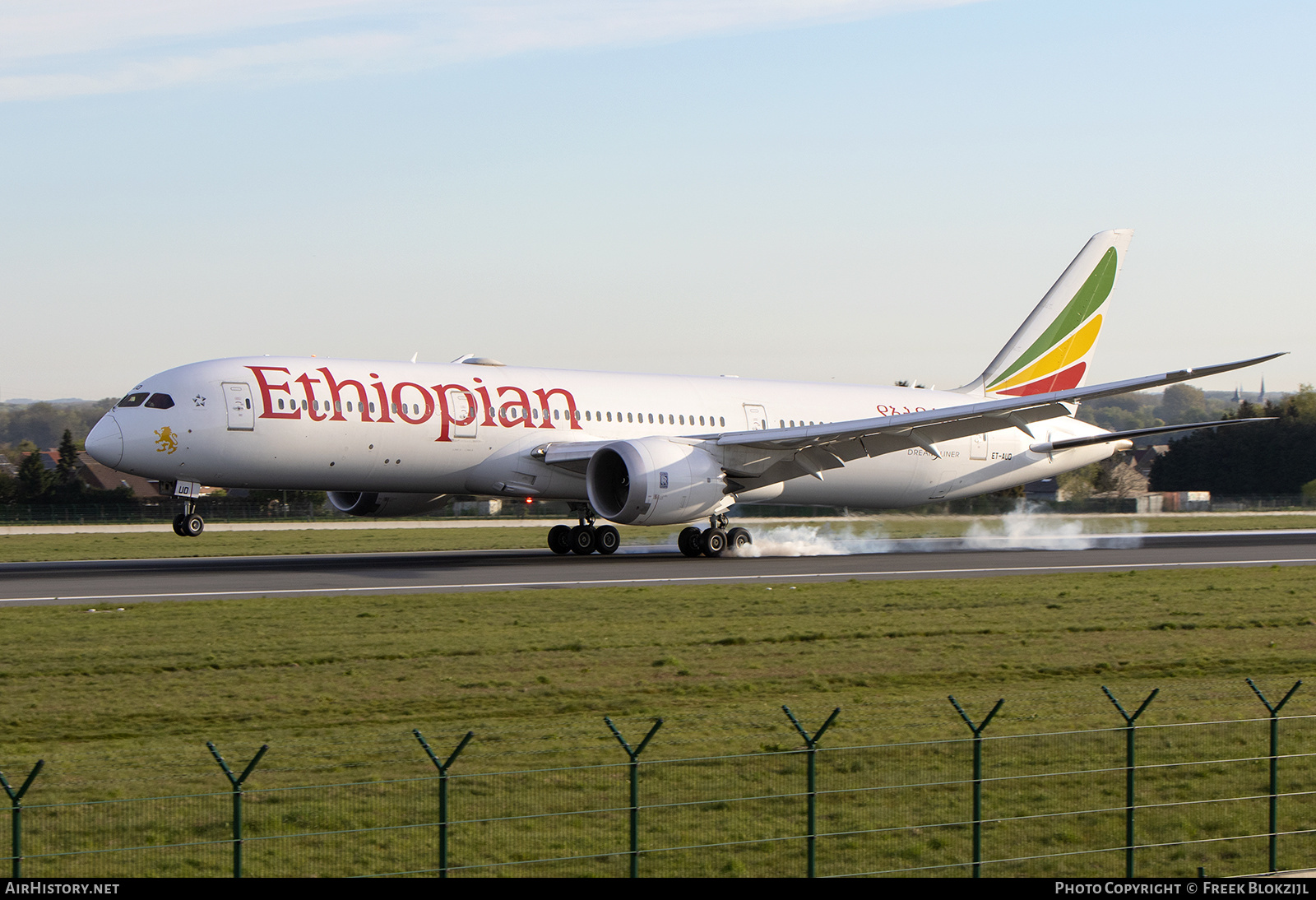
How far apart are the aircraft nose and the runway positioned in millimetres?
2656

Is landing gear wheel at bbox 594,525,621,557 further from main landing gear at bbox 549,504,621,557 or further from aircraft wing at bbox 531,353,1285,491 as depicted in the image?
aircraft wing at bbox 531,353,1285,491

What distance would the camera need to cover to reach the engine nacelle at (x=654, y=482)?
33.1 metres

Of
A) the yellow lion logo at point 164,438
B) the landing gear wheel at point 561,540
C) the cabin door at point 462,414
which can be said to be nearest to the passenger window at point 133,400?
the yellow lion logo at point 164,438

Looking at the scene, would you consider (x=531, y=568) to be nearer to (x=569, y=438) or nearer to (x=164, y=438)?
(x=569, y=438)

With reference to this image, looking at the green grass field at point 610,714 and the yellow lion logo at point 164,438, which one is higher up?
the yellow lion logo at point 164,438

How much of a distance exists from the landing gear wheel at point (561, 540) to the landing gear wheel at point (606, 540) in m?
0.76

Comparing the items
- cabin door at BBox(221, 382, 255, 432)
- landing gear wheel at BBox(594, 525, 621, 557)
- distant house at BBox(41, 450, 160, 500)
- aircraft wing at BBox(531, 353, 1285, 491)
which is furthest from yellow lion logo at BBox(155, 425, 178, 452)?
distant house at BBox(41, 450, 160, 500)

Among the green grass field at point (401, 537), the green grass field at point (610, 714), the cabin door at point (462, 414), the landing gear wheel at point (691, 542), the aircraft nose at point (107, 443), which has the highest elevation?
the cabin door at point (462, 414)

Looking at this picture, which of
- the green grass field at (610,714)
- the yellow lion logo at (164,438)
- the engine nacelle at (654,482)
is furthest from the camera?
the engine nacelle at (654,482)

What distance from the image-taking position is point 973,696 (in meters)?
16.6

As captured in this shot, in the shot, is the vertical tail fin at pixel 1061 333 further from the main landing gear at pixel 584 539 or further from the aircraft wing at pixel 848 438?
the main landing gear at pixel 584 539

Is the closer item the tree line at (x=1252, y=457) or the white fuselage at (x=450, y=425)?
the white fuselage at (x=450, y=425)

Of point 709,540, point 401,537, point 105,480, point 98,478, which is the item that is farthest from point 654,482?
point 105,480
